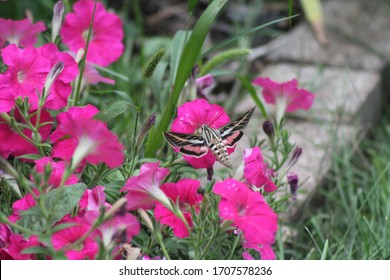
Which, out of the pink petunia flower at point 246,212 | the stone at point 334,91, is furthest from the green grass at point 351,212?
the pink petunia flower at point 246,212

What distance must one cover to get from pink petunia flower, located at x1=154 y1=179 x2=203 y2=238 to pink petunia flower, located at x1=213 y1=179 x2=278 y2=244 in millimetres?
113

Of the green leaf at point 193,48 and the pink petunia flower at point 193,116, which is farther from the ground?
the green leaf at point 193,48

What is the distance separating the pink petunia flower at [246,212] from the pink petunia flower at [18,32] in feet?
2.21

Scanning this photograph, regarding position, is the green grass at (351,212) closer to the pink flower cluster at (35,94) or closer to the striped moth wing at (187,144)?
the striped moth wing at (187,144)

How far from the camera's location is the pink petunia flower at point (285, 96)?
150 centimetres

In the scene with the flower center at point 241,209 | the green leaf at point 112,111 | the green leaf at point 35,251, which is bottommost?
the green leaf at point 35,251

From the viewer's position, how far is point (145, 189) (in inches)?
44.0

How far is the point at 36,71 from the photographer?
1303 millimetres

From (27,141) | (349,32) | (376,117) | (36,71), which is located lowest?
(376,117)

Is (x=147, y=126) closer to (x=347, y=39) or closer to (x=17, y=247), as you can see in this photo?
(x=17, y=247)

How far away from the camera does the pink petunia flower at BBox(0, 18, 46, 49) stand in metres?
1.49

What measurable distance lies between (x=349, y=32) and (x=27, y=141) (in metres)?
1.75

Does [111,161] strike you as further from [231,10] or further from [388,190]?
[231,10]
